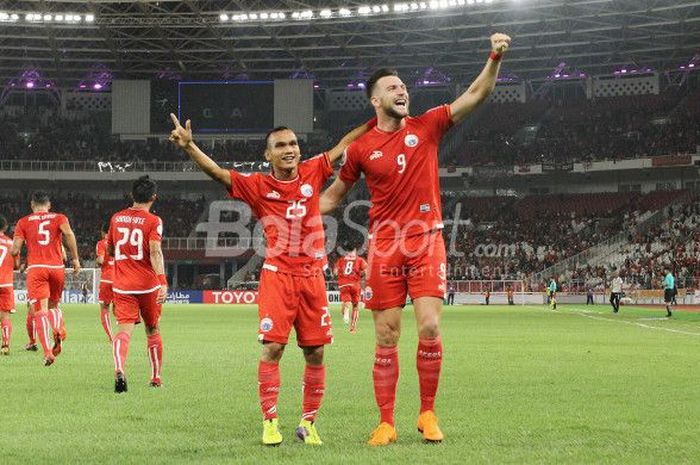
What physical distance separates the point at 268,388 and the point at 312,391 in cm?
41

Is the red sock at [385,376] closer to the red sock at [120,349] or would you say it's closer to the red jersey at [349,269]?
the red sock at [120,349]

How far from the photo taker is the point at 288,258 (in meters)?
7.18

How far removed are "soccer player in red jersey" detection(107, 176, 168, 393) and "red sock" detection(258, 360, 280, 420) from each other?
3985 mm

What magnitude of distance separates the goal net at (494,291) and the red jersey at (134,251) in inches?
1735

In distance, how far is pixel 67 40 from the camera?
5838 cm

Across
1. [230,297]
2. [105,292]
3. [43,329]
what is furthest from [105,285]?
[230,297]

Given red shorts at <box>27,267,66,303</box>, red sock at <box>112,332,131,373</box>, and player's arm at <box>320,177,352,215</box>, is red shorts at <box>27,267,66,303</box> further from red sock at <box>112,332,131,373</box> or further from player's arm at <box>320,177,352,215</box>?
player's arm at <box>320,177,352,215</box>

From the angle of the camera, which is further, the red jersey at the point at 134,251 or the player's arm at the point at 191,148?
the red jersey at the point at 134,251

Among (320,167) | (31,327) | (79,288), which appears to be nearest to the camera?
(320,167)

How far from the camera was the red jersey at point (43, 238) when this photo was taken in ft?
45.5

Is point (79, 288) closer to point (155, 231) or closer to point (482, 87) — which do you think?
point (155, 231)

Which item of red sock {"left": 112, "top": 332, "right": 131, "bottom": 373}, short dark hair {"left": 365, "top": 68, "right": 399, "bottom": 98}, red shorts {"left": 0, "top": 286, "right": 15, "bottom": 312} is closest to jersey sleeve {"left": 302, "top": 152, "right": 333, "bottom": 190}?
short dark hair {"left": 365, "top": 68, "right": 399, "bottom": 98}

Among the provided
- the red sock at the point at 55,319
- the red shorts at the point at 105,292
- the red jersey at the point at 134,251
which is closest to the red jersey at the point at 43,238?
the red sock at the point at 55,319

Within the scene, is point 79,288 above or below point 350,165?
below
